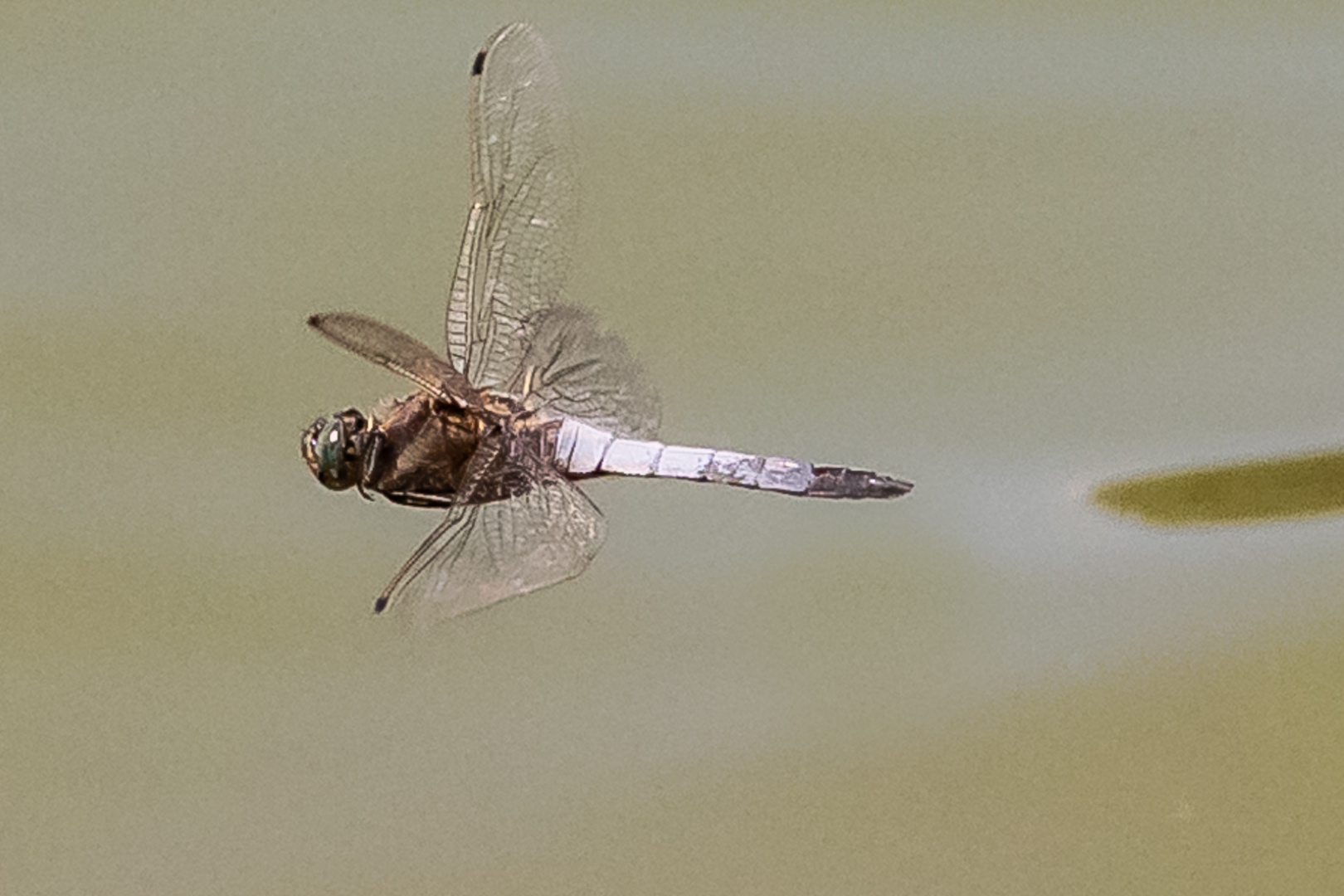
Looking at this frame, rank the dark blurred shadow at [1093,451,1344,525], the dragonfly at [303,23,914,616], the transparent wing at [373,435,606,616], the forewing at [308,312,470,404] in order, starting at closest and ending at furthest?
the forewing at [308,312,470,404] → the transparent wing at [373,435,606,616] → the dragonfly at [303,23,914,616] → the dark blurred shadow at [1093,451,1344,525]

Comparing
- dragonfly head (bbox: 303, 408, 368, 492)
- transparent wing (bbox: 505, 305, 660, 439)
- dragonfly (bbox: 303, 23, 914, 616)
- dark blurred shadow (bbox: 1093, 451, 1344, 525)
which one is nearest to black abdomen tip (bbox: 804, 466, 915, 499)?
dragonfly (bbox: 303, 23, 914, 616)

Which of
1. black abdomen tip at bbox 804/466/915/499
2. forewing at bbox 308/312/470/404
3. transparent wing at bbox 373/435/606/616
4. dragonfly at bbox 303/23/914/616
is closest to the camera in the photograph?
forewing at bbox 308/312/470/404

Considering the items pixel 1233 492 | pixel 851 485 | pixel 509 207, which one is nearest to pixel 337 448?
pixel 509 207

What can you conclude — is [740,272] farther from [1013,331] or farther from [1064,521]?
[1064,521]

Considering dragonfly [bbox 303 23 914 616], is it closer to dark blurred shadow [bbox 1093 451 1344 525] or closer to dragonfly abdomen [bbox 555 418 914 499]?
dragonfly abdomen [bbox 555 418 914 499]

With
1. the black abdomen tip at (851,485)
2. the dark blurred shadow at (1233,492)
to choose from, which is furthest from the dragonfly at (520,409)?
the dark blurred shadow at (1233,492)

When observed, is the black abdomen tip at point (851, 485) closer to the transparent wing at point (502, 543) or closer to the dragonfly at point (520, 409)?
the dragonfly at point (520, 409)

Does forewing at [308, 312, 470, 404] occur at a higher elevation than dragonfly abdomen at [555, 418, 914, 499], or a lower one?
lower

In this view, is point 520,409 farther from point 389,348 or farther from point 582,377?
point 389,348
